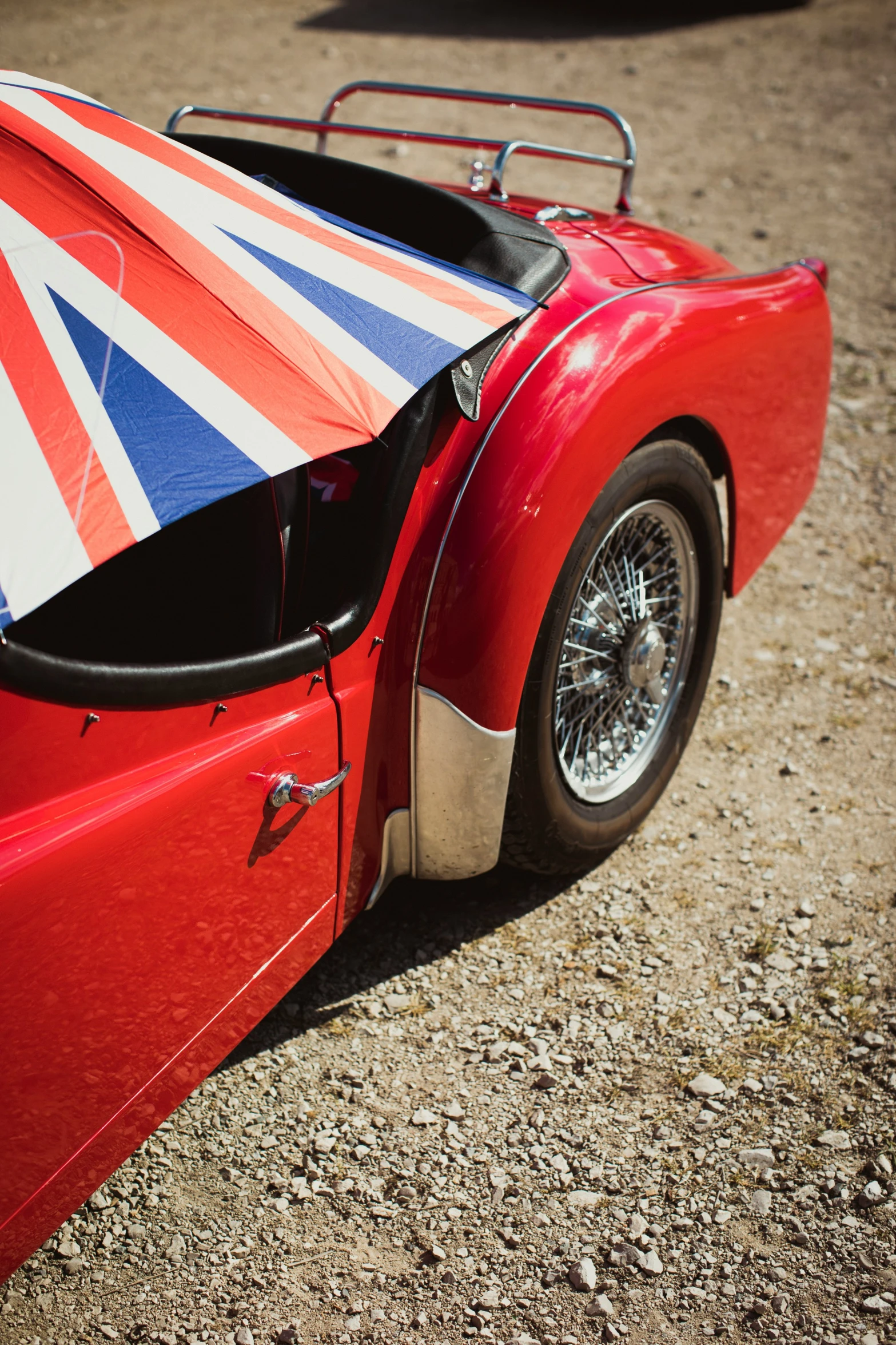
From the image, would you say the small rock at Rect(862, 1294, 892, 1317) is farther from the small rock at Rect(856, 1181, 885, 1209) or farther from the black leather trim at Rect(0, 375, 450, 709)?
the black leather trim at Rect(0, 375, 450, 709)

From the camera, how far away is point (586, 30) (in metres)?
9.84

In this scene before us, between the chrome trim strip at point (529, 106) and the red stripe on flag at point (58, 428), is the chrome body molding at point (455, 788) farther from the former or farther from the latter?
the chrome trim strip at point (529, 106)

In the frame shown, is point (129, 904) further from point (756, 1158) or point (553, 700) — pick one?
point (756, 1158)

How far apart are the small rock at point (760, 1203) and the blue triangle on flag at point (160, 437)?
1553mm

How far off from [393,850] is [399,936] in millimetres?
454

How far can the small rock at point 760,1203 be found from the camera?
1864 mm

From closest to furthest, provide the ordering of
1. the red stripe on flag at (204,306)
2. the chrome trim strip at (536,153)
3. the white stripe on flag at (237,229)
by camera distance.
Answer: the red stripe on flag at (204,306) → the white stripe on flag at (237,229) → the chrome trim strip at (536,153)

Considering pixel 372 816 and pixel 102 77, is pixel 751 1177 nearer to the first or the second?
pixel 372 816

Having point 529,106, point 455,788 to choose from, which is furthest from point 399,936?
point 529,106

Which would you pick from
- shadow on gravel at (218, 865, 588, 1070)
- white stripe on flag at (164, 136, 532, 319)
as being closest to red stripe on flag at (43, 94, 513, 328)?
white stripe on flag at (164, 136, 532, 319)

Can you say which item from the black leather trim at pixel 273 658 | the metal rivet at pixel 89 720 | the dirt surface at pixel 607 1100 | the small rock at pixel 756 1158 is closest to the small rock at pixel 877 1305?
the dirt surface at pixel 607 1100

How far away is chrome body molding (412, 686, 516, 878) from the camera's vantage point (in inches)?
74.7

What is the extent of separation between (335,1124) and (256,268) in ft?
5.08

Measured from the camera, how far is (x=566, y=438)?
6.23 feet
